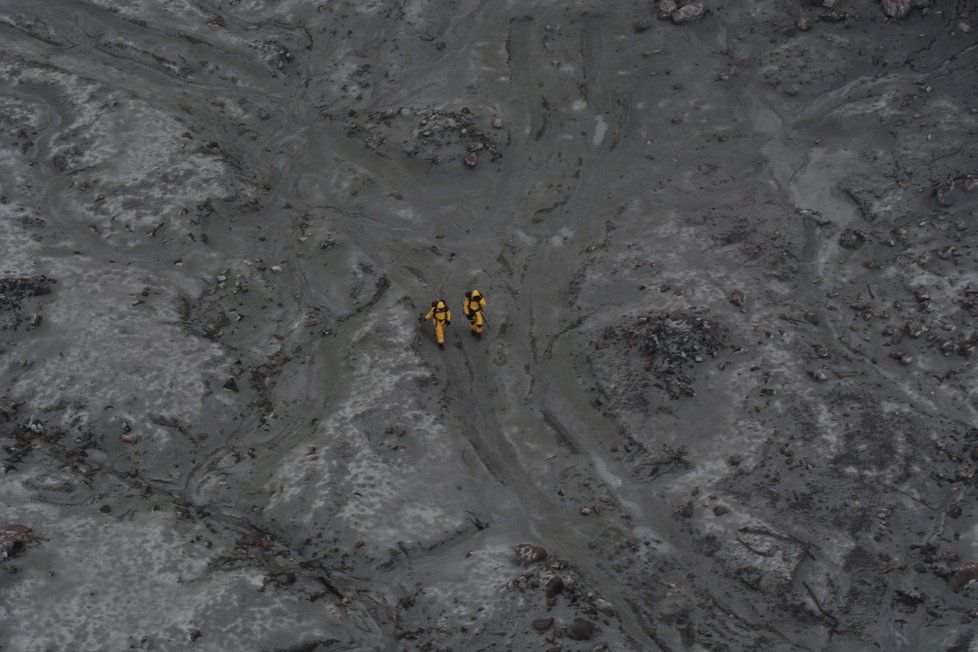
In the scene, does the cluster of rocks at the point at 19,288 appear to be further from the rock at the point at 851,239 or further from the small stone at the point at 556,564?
the rock at the point at 851,239

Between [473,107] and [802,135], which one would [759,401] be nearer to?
[802,135]

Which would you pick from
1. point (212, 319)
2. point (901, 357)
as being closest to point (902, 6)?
point (901, 357)

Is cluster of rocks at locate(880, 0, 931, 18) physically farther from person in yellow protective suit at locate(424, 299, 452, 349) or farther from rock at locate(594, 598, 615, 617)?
rock at locate(594, 598, 615, 617)

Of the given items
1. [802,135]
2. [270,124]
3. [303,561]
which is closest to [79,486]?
[303,561]

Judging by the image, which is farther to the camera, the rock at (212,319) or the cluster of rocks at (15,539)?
the rock at (212,319)

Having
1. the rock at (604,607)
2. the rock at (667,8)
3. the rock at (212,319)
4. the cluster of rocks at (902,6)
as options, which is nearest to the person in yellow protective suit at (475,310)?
the rock at (212,319)

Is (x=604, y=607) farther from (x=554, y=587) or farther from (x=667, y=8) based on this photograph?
(x=667, y=8)

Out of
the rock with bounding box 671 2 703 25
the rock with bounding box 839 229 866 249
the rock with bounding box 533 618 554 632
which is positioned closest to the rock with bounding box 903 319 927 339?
the rock with bounding box 839 229 866 249
